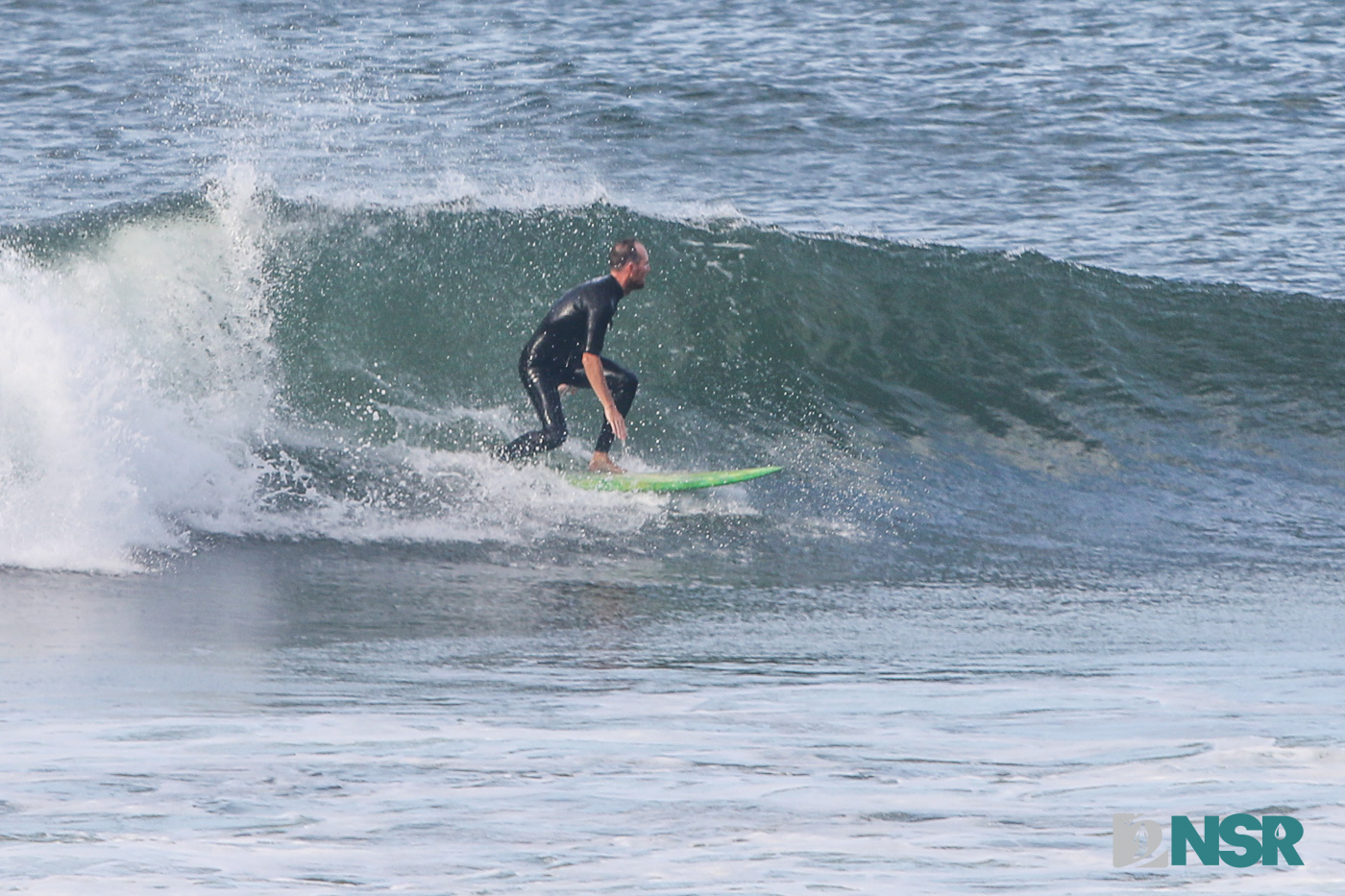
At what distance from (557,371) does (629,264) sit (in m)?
0.81

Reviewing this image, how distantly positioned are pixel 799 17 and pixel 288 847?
24.0 m

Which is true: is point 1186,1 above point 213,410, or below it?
above

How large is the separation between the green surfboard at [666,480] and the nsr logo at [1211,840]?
15.5 feet

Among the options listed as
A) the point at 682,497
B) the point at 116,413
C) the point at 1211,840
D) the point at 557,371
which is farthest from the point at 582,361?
the point at 1211,840

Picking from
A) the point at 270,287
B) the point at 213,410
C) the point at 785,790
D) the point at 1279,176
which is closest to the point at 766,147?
the point at 1279,176

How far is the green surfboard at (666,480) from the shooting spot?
8766mm

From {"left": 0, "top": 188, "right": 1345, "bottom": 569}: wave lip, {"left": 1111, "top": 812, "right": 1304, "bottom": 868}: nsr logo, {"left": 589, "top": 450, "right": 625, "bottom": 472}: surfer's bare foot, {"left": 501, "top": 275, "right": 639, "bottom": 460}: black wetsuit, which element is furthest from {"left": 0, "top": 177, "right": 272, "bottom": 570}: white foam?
{"left": 1111, "top": 812, "right": 1304, "bottom": 868}: nsr logo

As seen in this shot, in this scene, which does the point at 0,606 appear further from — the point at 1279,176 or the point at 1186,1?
the point at 1186,1

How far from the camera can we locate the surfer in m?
8.27

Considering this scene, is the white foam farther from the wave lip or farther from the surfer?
the surfer

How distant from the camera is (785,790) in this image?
4.43 meters

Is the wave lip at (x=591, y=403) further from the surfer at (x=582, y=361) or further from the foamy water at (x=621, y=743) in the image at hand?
the foamy water at (x=621, y=743)

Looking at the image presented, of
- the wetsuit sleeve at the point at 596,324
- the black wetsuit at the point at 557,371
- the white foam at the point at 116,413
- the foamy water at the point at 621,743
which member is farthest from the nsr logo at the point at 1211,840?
the white foam at the point at 116,413

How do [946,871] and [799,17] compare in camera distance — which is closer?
[946,871]
